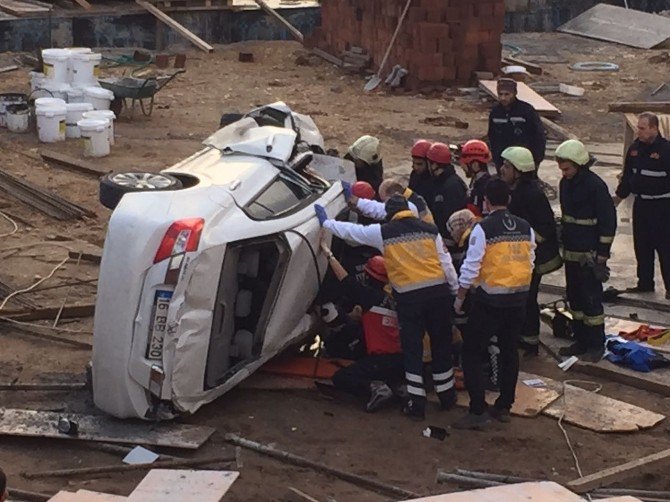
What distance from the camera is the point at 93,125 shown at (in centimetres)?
1727

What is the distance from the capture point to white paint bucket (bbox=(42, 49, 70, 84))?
18.8m

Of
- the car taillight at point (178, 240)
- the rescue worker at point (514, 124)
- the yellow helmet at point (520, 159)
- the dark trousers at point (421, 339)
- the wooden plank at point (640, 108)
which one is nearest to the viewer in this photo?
the car taillight at point (178, 240)

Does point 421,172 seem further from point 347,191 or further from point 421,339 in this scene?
point 421,339

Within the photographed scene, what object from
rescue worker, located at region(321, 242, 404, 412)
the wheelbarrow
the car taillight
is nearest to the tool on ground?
the wheelbarrow

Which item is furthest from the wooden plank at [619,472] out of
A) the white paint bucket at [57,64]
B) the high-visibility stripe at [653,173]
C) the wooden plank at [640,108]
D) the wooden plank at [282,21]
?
the wooden plank at [282,21]

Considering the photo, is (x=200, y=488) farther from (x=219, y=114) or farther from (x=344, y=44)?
(x=344, y=44)

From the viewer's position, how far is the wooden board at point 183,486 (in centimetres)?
720

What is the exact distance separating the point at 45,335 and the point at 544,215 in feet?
13.7

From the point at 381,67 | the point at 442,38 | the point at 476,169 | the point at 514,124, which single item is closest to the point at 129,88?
the point at 381,67

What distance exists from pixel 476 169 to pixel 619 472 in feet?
11.0

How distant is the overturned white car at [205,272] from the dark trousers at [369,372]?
49 cm

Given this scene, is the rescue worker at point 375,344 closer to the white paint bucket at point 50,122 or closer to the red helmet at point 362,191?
the red helmet at point 362,191

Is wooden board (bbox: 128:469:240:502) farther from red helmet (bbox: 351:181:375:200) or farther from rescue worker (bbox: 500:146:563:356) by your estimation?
rescue worker (bbox: 500:146:563:356)

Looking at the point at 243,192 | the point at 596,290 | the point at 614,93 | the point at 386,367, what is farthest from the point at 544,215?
the point at 614,93
